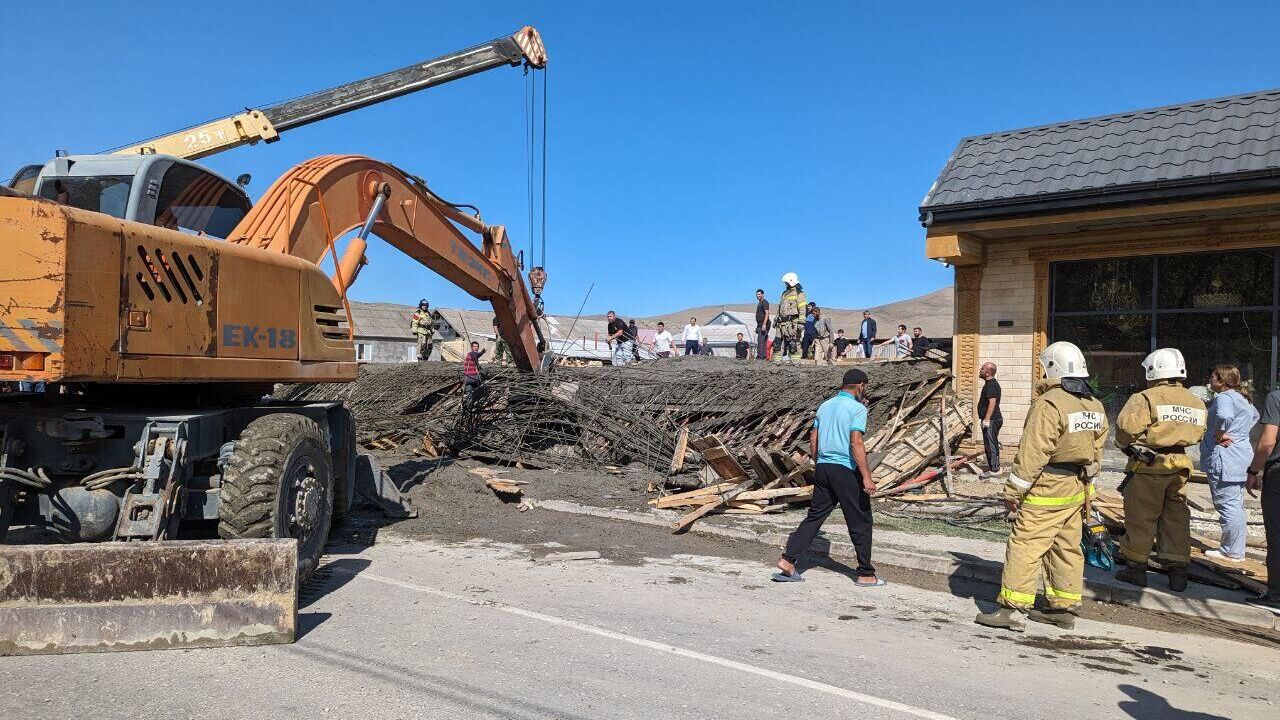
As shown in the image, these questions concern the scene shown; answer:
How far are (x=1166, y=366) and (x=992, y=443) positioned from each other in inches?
213

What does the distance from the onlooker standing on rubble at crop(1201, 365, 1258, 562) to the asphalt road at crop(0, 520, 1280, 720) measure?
6.33ft

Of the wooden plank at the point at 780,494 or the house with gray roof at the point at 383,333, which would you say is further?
the house with gray roof at the point at 383,333

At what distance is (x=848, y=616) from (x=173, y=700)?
14.2ft

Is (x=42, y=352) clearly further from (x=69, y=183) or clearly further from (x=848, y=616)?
(x=848, y=616)

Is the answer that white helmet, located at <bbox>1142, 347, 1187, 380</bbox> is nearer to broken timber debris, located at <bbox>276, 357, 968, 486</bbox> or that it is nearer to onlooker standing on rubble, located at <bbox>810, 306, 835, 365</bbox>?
broken timber debris, located at <bbox>276, 357, 968, 486</bbox>

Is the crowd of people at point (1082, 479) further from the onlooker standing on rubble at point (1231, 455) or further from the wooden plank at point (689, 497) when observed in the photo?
the wooden plank at point (689, 497)

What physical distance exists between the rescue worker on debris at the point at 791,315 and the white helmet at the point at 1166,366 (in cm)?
1136

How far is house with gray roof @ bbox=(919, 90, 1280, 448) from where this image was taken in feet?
34.2

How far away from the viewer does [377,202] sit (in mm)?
9055

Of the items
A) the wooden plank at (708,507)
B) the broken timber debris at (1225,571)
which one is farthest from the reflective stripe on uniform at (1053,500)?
the wooden plank at (708,507)

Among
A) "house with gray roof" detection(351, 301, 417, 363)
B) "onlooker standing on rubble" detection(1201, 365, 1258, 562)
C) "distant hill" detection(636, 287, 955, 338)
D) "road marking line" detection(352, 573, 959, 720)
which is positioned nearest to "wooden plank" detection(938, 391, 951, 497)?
"onlooker standing on rubble" detection(1201, 365, 1258, 562)

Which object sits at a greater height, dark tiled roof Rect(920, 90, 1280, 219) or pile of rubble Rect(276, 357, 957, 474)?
dark tiled roof Rect(920, 90, 1280, 219)

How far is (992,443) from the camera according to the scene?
470 inches

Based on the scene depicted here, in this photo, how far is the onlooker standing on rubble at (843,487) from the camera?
696cm
